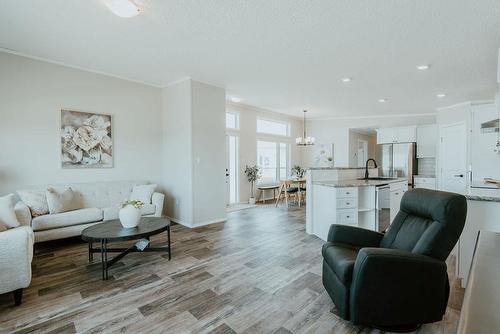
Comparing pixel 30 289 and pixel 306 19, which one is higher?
pixel 306 19

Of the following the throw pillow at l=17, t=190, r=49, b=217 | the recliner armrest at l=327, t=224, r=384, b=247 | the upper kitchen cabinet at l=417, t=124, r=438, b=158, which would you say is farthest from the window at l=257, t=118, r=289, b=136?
the recliner armrest at l=327, t=224, r=384, b=247

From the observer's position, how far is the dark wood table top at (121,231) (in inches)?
108

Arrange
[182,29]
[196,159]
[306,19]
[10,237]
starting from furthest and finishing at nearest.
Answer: [196,159] < [182,29] < [306,19] < [10,237]

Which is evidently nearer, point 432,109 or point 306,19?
point 306,19

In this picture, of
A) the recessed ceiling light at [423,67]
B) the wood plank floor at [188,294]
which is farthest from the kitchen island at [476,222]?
the recessed ceiling light at [423,67]

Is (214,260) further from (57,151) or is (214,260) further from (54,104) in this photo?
(54,104)

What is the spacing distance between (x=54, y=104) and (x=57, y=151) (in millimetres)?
740

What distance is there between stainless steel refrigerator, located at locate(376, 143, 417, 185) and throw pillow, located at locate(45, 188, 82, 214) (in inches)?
299

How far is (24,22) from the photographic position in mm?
2826

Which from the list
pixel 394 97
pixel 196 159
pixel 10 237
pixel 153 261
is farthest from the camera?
pixel 394 97

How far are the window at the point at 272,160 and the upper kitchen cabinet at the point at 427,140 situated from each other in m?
3.80

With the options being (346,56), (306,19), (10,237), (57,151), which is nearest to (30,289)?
(10,237)

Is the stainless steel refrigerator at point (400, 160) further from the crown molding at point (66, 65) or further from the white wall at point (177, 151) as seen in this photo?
the crown molding at point (66, 65)

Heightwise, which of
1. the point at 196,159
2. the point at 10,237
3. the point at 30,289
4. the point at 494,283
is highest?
the point at 196,159
